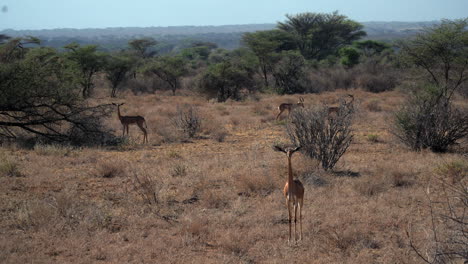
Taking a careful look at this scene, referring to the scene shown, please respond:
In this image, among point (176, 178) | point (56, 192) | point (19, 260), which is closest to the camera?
point (19, 260)

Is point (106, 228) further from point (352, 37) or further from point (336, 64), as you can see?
point (352, 37)

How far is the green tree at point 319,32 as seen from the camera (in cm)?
4822

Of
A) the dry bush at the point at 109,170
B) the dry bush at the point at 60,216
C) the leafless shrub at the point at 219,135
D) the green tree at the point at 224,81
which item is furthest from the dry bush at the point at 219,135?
the green tree at the point at 224,81

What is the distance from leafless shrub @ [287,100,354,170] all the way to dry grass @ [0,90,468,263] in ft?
1.18

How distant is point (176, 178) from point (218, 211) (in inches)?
82.6

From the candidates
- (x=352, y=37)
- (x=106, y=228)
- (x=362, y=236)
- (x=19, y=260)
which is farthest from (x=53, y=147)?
(x=352, y=37)

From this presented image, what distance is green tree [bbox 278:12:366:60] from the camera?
4822cm

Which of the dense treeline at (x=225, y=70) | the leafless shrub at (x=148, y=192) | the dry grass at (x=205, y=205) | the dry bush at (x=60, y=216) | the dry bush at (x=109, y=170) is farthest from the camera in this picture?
the dense treeline at (x=225, y=70)

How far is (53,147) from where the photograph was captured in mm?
11594

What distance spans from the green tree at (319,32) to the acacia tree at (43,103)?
36.5 m

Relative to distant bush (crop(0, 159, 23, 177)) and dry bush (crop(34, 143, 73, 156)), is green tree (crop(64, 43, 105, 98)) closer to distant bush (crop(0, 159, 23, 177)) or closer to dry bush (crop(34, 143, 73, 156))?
dry bush (crop(34, 143, 73, 156))

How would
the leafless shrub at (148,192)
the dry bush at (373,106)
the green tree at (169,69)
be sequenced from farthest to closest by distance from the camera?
the green tree at (169,69) → the dry bush at (373,106) → the leafless shrub at (148,192)

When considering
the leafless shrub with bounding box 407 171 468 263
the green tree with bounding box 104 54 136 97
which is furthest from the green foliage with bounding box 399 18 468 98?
the green tree with bounding box 104 54 136 97

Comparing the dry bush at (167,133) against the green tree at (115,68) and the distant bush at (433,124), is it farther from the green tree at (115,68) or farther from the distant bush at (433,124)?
the green tree at (115,68)
